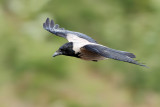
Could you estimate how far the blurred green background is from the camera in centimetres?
661

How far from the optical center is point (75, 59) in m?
7.22

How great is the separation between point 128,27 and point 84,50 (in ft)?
16.3

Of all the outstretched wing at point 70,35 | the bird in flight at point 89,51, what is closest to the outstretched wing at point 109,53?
the bird in flight at point 89,51

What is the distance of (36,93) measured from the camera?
Result: 6555 mm

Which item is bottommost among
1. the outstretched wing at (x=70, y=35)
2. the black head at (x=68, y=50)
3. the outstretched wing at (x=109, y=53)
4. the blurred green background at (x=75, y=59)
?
the outstretched wing at (x=109, y=53)

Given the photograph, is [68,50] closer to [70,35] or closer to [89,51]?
[89,51]

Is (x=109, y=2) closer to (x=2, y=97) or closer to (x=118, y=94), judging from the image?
(x=118, y=94)

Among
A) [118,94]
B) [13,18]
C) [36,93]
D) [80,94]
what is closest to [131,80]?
[118,94]

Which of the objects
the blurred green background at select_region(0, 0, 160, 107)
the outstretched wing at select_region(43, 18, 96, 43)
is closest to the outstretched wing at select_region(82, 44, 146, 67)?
the outstretched wing at select_region(43, 18, 96, 43)

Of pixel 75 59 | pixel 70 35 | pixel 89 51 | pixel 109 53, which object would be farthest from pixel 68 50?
pixel 75 59

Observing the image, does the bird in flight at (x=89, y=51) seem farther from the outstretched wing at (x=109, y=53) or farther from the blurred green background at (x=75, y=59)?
the blurred green background at (x=75, y=59)

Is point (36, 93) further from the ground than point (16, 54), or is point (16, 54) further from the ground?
point (16, 54)

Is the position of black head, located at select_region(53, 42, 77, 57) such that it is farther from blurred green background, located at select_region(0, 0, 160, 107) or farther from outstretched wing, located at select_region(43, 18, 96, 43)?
blurred green background, located at select_region(0, 0, 160, 107)

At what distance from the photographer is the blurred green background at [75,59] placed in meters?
6.61
